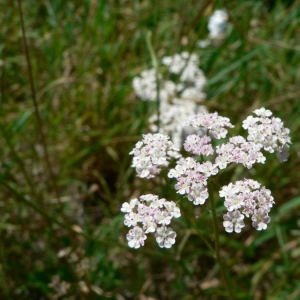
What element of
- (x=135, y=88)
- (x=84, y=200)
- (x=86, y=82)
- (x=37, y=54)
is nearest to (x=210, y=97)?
(x=135, y=88)

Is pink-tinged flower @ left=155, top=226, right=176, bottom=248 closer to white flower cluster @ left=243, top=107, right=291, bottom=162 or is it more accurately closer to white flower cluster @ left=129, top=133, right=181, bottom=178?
white flower cluster @ left=129, top=133, right=181, bottom=178

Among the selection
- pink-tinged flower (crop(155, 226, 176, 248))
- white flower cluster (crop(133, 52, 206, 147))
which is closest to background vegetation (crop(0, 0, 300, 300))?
white flower cluster (crop(133, 52, 206, 147))

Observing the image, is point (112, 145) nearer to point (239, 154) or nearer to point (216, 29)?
point (216, 29)

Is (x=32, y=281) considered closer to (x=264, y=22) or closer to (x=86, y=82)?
(x=86, y=82)

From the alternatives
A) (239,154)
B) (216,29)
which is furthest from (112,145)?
(239,154)

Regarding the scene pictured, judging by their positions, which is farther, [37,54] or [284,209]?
[37,54]

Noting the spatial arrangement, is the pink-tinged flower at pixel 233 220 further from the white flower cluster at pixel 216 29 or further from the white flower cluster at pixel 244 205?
the white flower cluster at pixel 216 29
